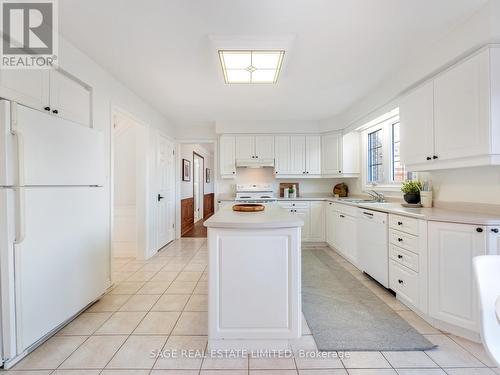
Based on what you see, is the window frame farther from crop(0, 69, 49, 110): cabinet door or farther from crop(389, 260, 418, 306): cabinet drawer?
crop(0, 69, 49, 110): cabinet door

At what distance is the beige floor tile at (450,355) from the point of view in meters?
1.54

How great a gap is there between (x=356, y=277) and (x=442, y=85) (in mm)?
2230

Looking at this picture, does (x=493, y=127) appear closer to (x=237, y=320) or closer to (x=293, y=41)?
(x=293, y=41)

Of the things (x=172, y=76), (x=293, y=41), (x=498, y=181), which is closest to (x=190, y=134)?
(x=172, y=76)

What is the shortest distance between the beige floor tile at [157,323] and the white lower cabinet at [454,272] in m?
2.14

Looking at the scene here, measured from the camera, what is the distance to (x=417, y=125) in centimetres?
245

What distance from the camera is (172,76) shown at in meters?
2.77

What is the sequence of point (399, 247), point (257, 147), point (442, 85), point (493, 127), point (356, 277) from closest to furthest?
point (493, 127) → point (442, 85) → point (399, 247) → point (356, 277) → point (257, 147)

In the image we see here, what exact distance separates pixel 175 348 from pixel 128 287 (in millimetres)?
1310

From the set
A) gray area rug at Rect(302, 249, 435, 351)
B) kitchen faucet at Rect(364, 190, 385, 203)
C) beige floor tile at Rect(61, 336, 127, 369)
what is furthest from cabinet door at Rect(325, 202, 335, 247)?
beige floor tile at Rect(61, 336, 127, 369)

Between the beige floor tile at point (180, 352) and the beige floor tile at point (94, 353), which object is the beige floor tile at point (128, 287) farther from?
the beige floor tile at point (180, 352)

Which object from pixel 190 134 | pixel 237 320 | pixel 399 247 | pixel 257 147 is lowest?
pixel 237 320

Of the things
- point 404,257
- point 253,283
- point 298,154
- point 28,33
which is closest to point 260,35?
point 28,33

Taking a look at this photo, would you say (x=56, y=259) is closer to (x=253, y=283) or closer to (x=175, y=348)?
Result: (x=175, y=348)
